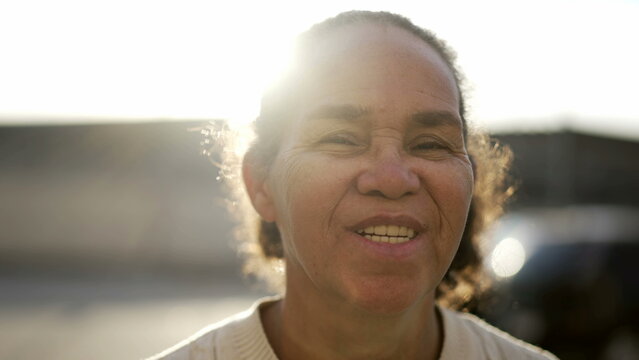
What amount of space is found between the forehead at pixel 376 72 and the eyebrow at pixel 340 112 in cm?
2

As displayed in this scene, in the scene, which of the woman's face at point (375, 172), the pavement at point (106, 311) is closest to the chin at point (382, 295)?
the woman's face at point (375, 172)

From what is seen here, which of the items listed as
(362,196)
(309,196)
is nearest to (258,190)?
(309,196)

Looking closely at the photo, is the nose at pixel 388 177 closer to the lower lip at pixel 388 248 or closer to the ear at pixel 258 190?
the lower lip at pixel 388 248

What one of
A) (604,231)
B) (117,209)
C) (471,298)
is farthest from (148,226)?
(471,298)

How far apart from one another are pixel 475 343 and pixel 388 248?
2.18 feet

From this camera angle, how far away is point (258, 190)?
2.34m

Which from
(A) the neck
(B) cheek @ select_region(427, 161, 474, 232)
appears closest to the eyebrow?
(B) cheek @ select_region(427, 161, 474, 232)

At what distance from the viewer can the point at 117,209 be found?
82.6 feet

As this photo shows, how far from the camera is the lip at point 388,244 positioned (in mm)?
1845

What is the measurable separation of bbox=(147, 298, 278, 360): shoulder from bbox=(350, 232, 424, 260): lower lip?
22.0 inches

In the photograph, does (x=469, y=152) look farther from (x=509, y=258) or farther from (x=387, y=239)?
(x=509, y=258)

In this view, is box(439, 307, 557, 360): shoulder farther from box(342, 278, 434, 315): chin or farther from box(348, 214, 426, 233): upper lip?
box(348, 214, 426, 233): upper lip

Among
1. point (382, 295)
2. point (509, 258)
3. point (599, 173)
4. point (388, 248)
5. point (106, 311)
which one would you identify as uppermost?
point (388, 248)

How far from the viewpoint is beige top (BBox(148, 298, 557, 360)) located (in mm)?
2176
